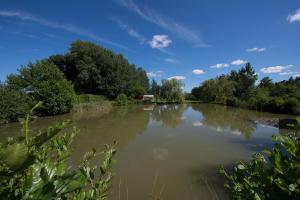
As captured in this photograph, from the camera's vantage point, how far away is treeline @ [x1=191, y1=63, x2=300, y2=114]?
2459cm

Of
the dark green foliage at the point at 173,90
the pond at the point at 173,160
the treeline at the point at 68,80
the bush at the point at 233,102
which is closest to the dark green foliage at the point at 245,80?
the bush at the point at 233,102

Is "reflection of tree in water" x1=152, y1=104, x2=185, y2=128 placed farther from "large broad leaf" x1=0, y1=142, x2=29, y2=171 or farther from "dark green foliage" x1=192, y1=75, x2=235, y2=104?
"dark green foliage" x1=192, y1=75, x2=235, y2=104

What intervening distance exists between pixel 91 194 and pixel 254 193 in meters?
0.70

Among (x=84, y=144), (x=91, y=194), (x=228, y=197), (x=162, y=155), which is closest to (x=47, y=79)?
(x=84, y=144)

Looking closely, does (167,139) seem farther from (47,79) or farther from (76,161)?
(47,79)

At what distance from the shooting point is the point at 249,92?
39.0 m

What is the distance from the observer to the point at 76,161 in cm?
646

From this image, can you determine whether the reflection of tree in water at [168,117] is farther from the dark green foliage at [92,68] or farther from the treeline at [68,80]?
the dark green foliage at [92,68]

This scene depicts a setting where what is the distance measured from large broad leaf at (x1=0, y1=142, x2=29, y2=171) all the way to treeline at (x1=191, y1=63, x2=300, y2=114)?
25.8m

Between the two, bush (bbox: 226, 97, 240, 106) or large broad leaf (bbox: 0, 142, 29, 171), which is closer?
large broad leaf (bbox: 0, 142, 29, 171)

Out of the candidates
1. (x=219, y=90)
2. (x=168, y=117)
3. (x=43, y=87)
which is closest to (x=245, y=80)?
(x=219, y=90)

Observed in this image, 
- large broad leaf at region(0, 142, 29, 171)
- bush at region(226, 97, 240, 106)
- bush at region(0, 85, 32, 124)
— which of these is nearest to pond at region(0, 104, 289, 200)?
large broad leaf at region(0, 142, 29, 171)

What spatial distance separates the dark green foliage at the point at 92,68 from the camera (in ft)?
109

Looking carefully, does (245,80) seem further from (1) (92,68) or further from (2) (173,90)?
(1) (92,68)
